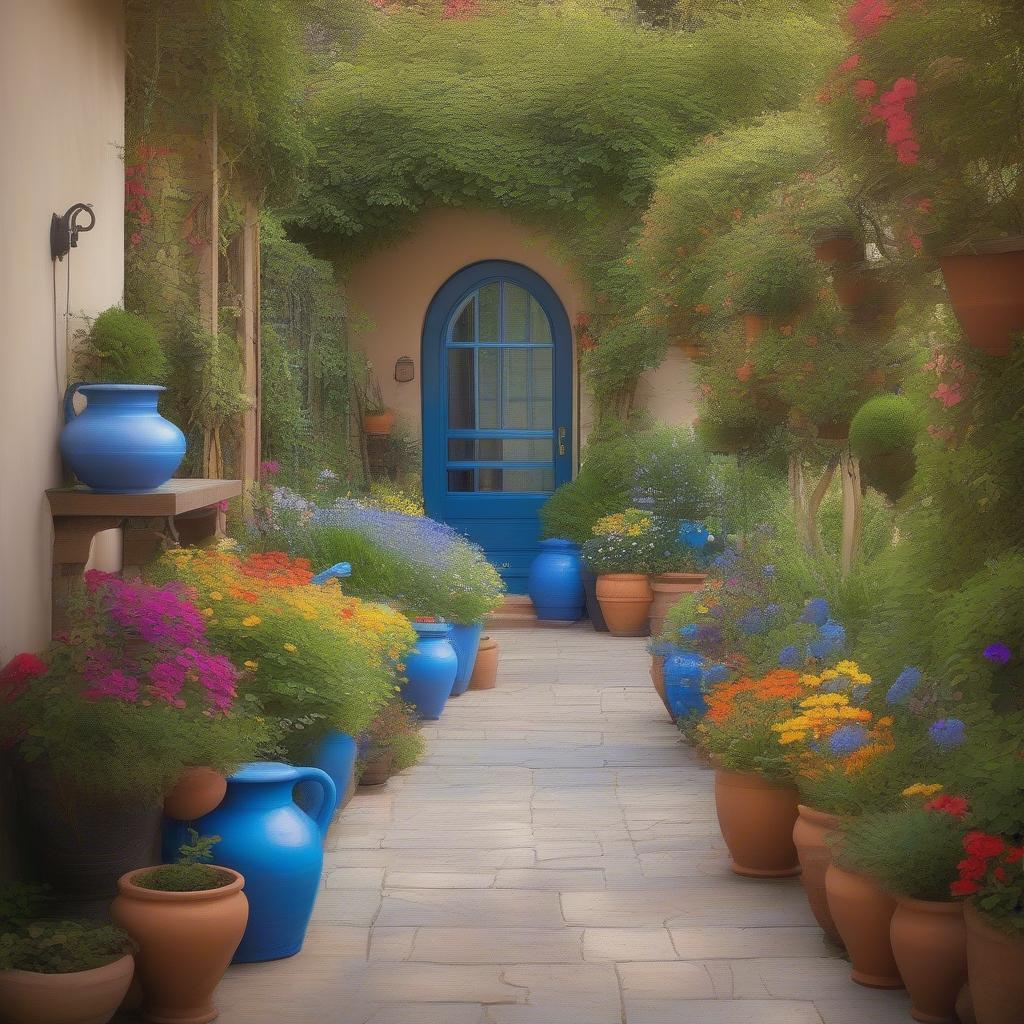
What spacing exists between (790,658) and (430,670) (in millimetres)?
2687

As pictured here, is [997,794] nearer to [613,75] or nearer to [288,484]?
[288,484]

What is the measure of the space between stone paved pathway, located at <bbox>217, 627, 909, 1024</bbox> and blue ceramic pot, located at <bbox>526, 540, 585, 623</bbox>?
4397 mm

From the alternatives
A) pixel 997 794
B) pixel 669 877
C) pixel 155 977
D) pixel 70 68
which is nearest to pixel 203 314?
pixel 70 68

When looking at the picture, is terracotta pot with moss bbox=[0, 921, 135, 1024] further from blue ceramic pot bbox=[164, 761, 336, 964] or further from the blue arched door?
the blue arched door

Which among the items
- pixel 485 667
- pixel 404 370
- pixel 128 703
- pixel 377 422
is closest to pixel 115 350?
pixel 128 703

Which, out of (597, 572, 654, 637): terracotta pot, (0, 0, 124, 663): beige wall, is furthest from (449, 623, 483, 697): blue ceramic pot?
(0, 0, 124, 663): beige wall

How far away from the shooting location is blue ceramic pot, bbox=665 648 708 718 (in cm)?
721

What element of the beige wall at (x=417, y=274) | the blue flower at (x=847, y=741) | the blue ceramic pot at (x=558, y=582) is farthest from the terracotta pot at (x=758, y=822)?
the beige wall at (x=417, y=274)

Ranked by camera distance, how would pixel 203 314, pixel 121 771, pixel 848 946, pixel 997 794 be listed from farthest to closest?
pixel 203 314
pixel 848 946
pixel 121 771
pixel 997 794

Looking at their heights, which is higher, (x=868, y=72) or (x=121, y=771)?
(x=868, y=72)

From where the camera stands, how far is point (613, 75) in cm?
1219

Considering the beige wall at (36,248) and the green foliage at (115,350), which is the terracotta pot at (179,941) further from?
the green foliage at (115,350)

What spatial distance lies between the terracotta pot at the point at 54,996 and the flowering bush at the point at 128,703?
0.52 m

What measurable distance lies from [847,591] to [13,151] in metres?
3.70
